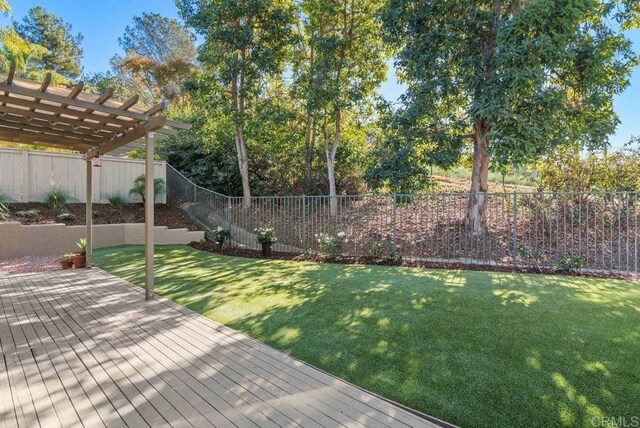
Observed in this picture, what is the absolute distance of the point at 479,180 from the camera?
832 centimetres

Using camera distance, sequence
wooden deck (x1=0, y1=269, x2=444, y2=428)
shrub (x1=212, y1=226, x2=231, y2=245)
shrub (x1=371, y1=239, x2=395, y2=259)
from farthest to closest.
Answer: shrub (x1=212, y1=226, x2=231, y2=245), shrub (x1=371, y1=239, x2=395, y2=259), wooden deck (x1=0, y1=269, x2=444, y2=428)

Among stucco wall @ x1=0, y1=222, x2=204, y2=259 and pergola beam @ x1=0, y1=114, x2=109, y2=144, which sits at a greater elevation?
pergola beam @ x1=0, y1=114, x2=109, y2=144

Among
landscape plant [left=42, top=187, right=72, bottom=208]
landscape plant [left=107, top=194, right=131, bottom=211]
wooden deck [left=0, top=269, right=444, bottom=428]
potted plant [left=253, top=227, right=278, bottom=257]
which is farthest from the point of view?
landscape plant [left=107, top=194, right=131, bottom=211]

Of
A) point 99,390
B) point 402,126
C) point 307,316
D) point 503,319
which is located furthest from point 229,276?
point 402,126

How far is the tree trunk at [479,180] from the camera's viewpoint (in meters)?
7.87

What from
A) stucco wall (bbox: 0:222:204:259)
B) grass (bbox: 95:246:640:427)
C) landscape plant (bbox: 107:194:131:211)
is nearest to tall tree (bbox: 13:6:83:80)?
landscape plant (bbox: 107:194:131:211)

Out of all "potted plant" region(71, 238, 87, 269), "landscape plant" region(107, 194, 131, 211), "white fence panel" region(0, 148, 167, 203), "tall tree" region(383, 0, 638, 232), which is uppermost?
"tall tree" region(383, 0, 638, 232)

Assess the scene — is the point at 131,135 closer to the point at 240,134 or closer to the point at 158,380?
the point at 158,380

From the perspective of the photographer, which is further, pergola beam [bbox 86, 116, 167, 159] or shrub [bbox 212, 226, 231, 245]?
shrub [bbox 212, 226, 231, 245]

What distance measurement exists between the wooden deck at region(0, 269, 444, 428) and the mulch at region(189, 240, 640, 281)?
4283mm

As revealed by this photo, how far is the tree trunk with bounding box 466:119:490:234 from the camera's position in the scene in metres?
7.87

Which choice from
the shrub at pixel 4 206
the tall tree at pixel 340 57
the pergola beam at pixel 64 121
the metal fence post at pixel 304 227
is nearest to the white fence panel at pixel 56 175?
the shrub at pixel 4 206

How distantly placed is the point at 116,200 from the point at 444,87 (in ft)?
34.3

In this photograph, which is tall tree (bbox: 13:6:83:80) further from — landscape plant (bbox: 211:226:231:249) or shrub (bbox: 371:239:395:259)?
shrub (bbox: 371:239:395:259)
